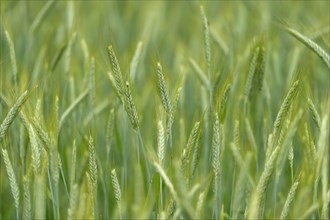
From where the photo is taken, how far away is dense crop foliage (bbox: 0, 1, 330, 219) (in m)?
1.38

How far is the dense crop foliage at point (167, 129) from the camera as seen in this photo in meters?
1.38

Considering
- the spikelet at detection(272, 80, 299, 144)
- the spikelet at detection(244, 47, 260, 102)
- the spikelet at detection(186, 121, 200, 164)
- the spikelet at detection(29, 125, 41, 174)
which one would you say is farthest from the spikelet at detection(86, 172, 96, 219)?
the spikelet at detection(244, 47, 260, 102)

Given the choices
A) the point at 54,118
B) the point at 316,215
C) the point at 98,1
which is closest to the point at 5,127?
the point at 54,118

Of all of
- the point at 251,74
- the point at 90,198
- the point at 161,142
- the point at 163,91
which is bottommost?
the point at 90,198

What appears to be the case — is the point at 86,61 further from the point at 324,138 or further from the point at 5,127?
the point at 324,138

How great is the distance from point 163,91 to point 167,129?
110 millimetres

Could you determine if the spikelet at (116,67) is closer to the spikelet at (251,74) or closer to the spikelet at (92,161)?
the spikelet at (92,161)

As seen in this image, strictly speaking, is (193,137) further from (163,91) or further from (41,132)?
(41,132)

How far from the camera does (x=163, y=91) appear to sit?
1.46 meters

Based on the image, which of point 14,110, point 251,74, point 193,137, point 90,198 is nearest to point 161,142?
point 193,137

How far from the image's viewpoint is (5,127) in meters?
1.45

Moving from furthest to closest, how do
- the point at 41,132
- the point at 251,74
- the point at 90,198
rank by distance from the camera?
the point at 251,74
the point at 41,132
the point at 90,198

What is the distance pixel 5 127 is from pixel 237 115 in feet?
2.02

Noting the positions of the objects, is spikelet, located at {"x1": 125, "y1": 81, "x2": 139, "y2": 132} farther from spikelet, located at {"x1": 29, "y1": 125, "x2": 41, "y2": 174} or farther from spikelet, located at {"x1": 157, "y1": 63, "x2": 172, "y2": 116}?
spikelet, located at {"x1": 29, "y1": 125, "x2": 41, "y2": 174}
